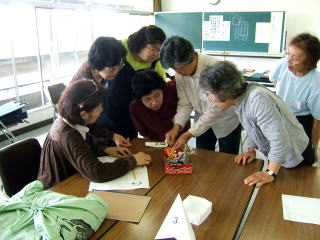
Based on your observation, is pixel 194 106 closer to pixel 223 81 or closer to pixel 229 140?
pixel 229 140

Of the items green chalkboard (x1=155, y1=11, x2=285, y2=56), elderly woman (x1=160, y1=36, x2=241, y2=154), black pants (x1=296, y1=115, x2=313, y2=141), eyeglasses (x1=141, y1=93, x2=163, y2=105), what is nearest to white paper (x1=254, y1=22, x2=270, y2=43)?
green chalkboard (x1=155, y1=11, x2=285, y2=56)

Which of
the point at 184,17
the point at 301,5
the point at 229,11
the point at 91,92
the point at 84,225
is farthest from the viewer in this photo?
the point at 184,17

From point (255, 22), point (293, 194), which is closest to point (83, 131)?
point (293, 194)

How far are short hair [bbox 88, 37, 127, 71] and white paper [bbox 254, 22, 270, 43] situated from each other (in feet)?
14.0

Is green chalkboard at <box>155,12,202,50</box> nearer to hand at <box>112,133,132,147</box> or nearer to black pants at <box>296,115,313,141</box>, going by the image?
black pants at <box>296,115,313,141</box>

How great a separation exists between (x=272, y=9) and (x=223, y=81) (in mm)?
4886

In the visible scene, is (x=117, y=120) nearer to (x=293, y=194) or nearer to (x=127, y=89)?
(x=127, y=89)

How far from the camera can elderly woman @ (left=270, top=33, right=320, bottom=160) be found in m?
1.87

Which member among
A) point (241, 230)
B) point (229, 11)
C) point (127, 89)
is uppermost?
point (229, 11)

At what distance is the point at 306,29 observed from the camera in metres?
5.21

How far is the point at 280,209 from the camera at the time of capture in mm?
1226

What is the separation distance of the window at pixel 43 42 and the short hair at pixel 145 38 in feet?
9.20

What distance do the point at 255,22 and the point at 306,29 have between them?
35.8 inches

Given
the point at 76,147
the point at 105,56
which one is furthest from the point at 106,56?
the point at 76,147
